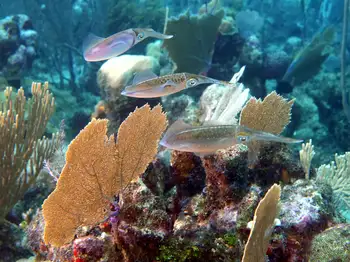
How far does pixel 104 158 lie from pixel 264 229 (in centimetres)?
132

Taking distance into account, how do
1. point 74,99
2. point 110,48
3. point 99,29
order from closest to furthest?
point 110,48 < point 74,99 < point 99,29

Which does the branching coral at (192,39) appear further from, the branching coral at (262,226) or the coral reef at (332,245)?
the branching coral at (262,226)

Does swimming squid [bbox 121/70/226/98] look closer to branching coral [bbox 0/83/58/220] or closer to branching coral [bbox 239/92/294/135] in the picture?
branching coral [bbox 239/92/294/135]

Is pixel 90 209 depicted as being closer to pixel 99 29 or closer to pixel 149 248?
pixel 149 248

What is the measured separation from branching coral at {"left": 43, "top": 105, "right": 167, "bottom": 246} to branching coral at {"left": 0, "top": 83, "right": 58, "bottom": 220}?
78.3 inches

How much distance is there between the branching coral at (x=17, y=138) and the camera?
13.2 feet

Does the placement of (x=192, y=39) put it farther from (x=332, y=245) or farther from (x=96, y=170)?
(x=332, y=245)

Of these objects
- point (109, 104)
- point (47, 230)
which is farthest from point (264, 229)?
point (109, 104)

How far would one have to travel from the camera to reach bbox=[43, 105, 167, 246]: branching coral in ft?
7.98

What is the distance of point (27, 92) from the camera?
426 inches

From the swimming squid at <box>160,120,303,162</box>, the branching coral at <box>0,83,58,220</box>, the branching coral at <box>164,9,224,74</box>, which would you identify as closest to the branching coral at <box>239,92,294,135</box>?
the swimming squid at <box>160,120,303,162</box>

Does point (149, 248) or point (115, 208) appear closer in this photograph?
point (149, 248)

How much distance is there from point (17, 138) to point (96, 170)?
2206 mm

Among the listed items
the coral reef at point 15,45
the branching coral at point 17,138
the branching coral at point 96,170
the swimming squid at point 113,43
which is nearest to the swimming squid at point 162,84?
the branching coral at point 96,170
